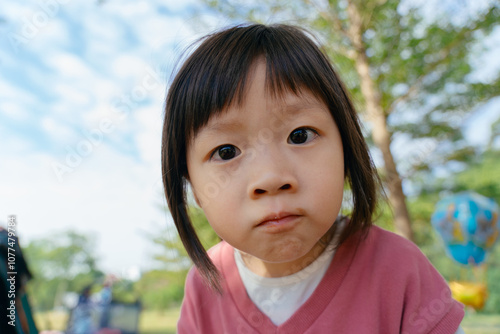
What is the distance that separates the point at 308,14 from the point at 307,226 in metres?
5.73

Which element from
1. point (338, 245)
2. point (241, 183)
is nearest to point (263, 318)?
point (338, 245)

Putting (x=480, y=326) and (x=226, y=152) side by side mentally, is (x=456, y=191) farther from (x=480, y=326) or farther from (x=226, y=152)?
(x=226, y=152)

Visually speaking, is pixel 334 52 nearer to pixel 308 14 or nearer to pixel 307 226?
pixel 308 14

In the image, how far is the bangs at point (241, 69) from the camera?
1.02 metres

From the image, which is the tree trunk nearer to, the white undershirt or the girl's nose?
the white undershirt

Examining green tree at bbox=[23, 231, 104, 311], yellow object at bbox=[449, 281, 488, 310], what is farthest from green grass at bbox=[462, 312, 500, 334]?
green tree at bbox=[23, 231, 104, 311]

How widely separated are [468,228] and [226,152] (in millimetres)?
6834

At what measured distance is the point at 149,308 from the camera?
50.9 feet

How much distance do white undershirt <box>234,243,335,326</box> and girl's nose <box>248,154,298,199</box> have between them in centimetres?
44

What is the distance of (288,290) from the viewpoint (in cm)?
125

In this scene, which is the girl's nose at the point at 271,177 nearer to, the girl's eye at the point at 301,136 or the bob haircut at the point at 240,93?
the girl's eye at the point at 301,136

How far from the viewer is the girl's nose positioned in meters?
0.89

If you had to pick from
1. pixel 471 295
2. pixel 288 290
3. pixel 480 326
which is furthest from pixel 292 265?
pixel 480 326

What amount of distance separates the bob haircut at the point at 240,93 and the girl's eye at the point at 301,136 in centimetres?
11
